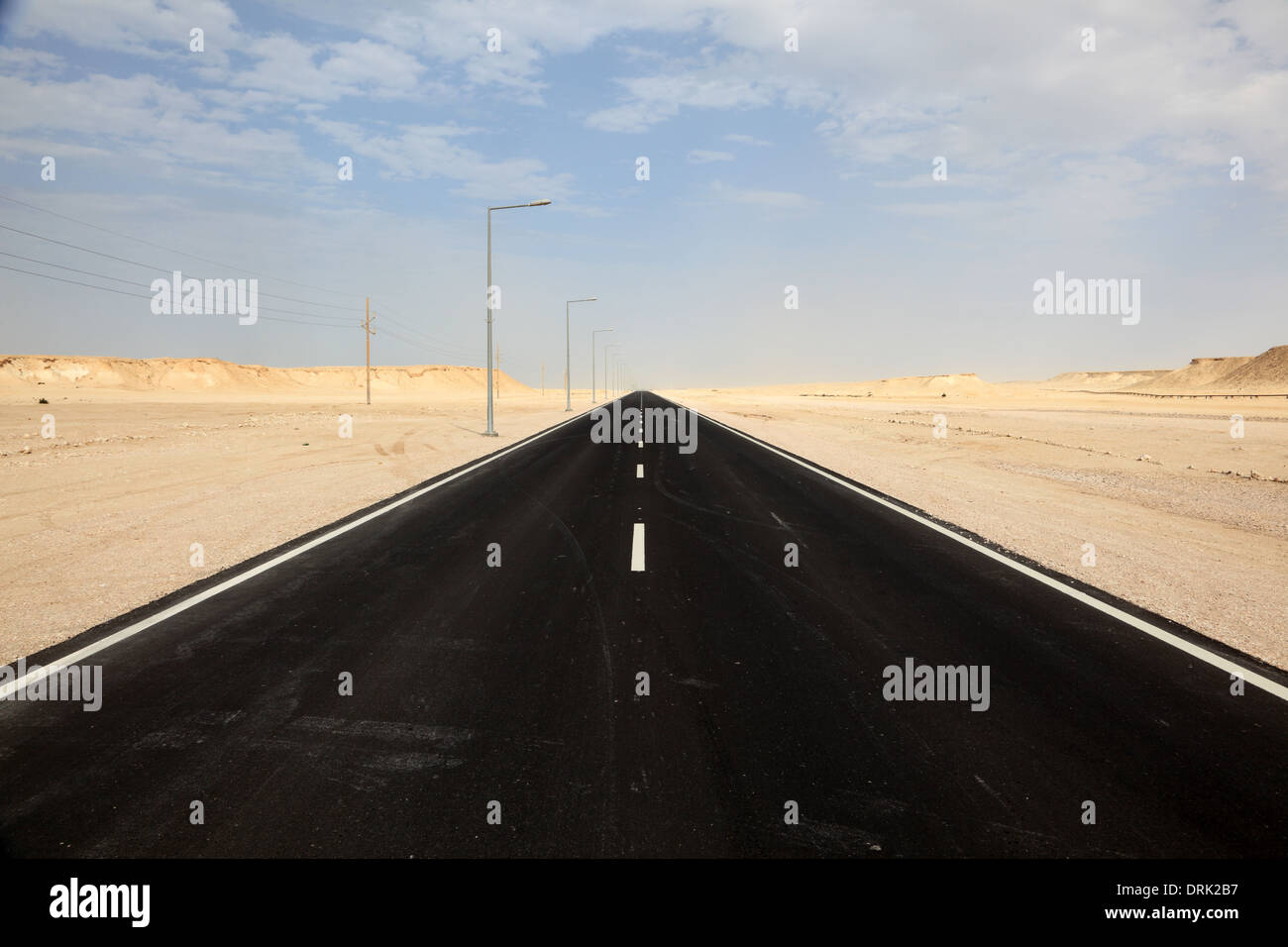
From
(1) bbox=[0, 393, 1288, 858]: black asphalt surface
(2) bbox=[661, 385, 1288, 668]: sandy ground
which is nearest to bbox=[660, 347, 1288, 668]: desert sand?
(2) bbox=[661, 385, 1288, 668]: sandy ground

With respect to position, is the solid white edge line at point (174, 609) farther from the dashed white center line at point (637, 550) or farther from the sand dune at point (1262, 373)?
the sand dune at point (1262, 373)

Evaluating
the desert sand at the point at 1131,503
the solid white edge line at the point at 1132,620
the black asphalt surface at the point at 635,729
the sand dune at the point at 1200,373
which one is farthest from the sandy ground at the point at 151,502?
the sand dune at the point at 1200,373

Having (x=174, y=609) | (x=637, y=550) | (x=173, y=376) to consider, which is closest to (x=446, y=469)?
(x=637, y=550)

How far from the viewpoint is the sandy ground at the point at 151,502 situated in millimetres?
6301

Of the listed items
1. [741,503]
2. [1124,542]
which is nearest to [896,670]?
[1124,542]

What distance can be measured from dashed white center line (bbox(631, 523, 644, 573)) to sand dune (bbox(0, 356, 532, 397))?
9572cm

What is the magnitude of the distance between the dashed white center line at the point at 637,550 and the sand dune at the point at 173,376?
95724 mm

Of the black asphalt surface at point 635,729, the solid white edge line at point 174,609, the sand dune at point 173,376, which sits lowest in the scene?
the black asphalt surface at point 635,729

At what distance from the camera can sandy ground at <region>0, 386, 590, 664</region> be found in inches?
248

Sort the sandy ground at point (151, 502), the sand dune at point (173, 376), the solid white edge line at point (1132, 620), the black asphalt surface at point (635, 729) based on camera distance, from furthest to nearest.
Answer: the sand dune at point (173, 376)
the sandy ground at point (151, 502)
the solid white edge line at point (1132, 620)
the black asphalt surface at point (635, 729)

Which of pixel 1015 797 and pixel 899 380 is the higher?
pixel 899 380

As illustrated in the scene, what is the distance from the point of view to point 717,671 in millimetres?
4648
